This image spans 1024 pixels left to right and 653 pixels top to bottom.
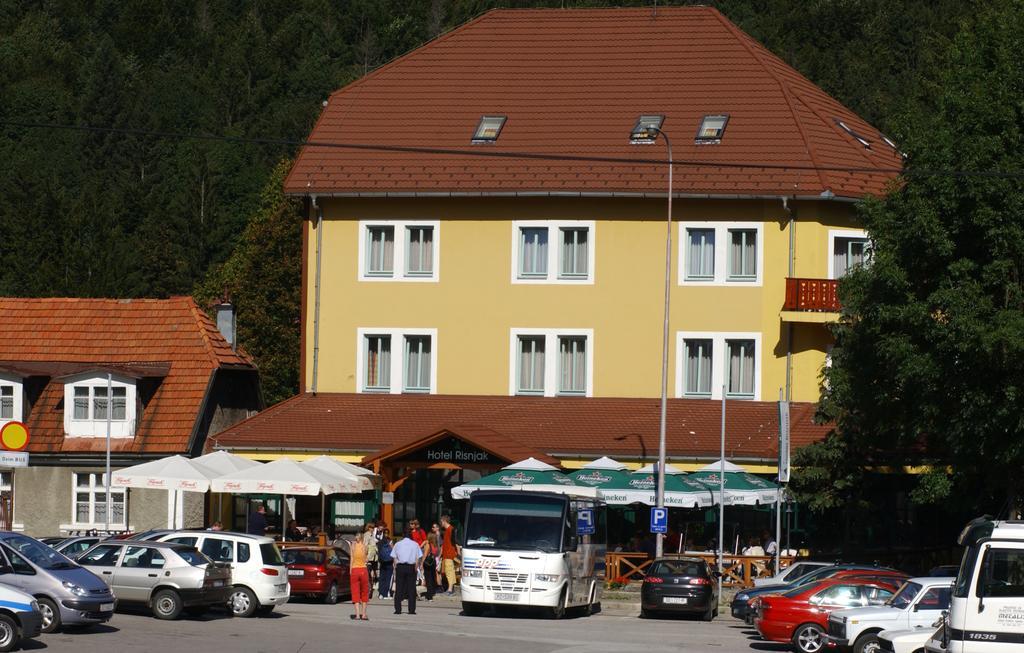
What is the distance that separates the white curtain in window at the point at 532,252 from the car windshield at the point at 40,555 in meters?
21.3

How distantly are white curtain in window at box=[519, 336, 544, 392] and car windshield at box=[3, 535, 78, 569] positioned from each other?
67.6ft

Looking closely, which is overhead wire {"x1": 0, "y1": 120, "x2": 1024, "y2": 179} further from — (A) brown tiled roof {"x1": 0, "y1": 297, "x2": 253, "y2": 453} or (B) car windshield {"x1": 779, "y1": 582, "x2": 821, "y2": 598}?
(B) car windshield {"x1": 779, "y1": 582, "x2": 821, "y2": 598}

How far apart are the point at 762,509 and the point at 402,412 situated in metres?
10.2

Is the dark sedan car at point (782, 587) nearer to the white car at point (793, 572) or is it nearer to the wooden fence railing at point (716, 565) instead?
the white car at point (793, 572)

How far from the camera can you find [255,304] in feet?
237

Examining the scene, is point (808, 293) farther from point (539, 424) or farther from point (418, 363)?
point (418, 363)

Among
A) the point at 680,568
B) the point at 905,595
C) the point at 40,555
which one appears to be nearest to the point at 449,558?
the point at 680,568

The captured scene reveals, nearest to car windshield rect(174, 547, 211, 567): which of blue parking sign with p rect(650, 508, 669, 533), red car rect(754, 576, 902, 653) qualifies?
red car rect(754, 576, 902, 653)

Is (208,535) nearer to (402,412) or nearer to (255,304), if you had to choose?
(402,412)

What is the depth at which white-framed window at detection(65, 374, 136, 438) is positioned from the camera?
49.2 meters

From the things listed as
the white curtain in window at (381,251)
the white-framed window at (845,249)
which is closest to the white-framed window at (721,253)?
the white-framed window at (845,249)

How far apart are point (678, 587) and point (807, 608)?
6.34m

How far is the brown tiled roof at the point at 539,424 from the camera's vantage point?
45.2 metres

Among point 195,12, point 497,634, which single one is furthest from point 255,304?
point 195,12
